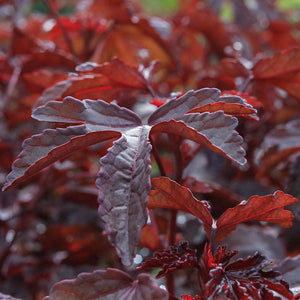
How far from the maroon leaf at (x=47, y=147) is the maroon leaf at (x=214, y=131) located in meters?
0.10

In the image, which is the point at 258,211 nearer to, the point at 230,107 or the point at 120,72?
the point at 230,107

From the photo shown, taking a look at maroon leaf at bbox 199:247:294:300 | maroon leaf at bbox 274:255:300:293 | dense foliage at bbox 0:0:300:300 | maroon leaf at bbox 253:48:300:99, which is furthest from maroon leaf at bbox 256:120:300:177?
maroon leaf at bbox 199:247:294:300

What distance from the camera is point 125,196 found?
47 centimetres

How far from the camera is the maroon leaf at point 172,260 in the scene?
484 millimetres

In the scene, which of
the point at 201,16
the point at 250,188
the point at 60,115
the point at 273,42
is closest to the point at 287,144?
the point at 250,188

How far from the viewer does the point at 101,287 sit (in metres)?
0.49

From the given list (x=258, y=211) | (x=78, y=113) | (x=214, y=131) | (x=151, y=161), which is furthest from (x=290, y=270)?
(x=151, y=161)

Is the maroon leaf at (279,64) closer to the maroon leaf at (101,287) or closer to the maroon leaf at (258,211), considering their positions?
the maroon leaf at (258,211)

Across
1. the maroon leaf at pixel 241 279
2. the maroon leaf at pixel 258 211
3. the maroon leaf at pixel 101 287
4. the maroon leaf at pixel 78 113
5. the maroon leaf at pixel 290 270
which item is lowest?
the maroon leaf at pixel 290 270

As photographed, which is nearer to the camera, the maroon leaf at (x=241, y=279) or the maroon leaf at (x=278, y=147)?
the maroon leaf at (x=241, y=279)

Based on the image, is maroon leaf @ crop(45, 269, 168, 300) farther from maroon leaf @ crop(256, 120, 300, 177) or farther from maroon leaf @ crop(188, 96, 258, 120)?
maroon leaf @ crop(256, 120, 300, 177)

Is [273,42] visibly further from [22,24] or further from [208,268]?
[208,268]

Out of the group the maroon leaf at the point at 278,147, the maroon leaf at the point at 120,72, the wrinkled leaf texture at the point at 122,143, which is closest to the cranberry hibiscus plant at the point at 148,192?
the wrinkled leaf texture at the point at 122,143

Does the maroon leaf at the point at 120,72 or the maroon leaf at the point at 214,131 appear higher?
the maroon leaf at the point at 214,131
